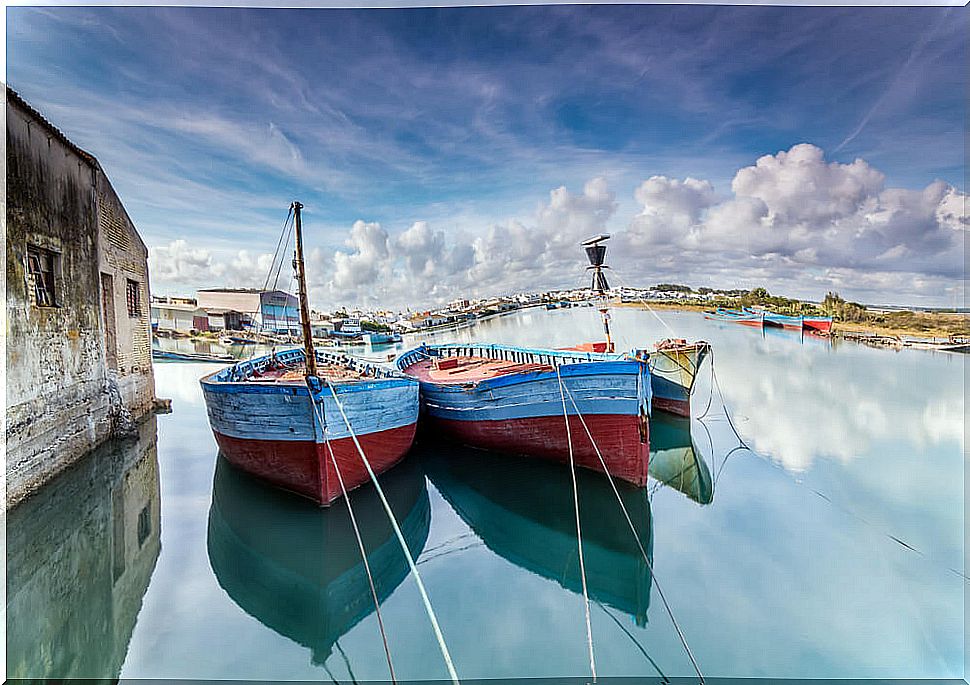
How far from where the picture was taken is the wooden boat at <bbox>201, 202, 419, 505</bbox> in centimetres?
331

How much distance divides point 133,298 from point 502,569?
19.7ft

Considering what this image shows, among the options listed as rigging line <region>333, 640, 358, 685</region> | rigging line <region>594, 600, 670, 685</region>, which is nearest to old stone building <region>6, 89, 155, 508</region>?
rigging line <region>333, 640, 358, 685</region>

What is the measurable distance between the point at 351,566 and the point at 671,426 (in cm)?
485

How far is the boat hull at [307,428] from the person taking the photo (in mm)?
3355

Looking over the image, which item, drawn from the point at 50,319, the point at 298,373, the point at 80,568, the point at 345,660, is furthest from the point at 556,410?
the point at 50,319

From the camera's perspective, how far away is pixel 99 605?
2543 mm

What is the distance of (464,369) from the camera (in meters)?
5.70

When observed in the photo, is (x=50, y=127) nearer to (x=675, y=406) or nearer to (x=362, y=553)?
(x=362, y=553)

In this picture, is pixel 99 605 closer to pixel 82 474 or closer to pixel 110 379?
pixel 82 474

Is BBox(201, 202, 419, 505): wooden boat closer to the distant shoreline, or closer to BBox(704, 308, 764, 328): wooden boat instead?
the distant shoreline

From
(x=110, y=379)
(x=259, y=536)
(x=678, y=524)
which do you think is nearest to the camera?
(x=259, y=536)

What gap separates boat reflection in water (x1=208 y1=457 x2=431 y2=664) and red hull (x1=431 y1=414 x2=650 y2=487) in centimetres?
86

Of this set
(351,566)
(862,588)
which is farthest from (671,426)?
(351,566)

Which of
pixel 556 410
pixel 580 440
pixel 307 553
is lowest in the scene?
pixel 307 553
